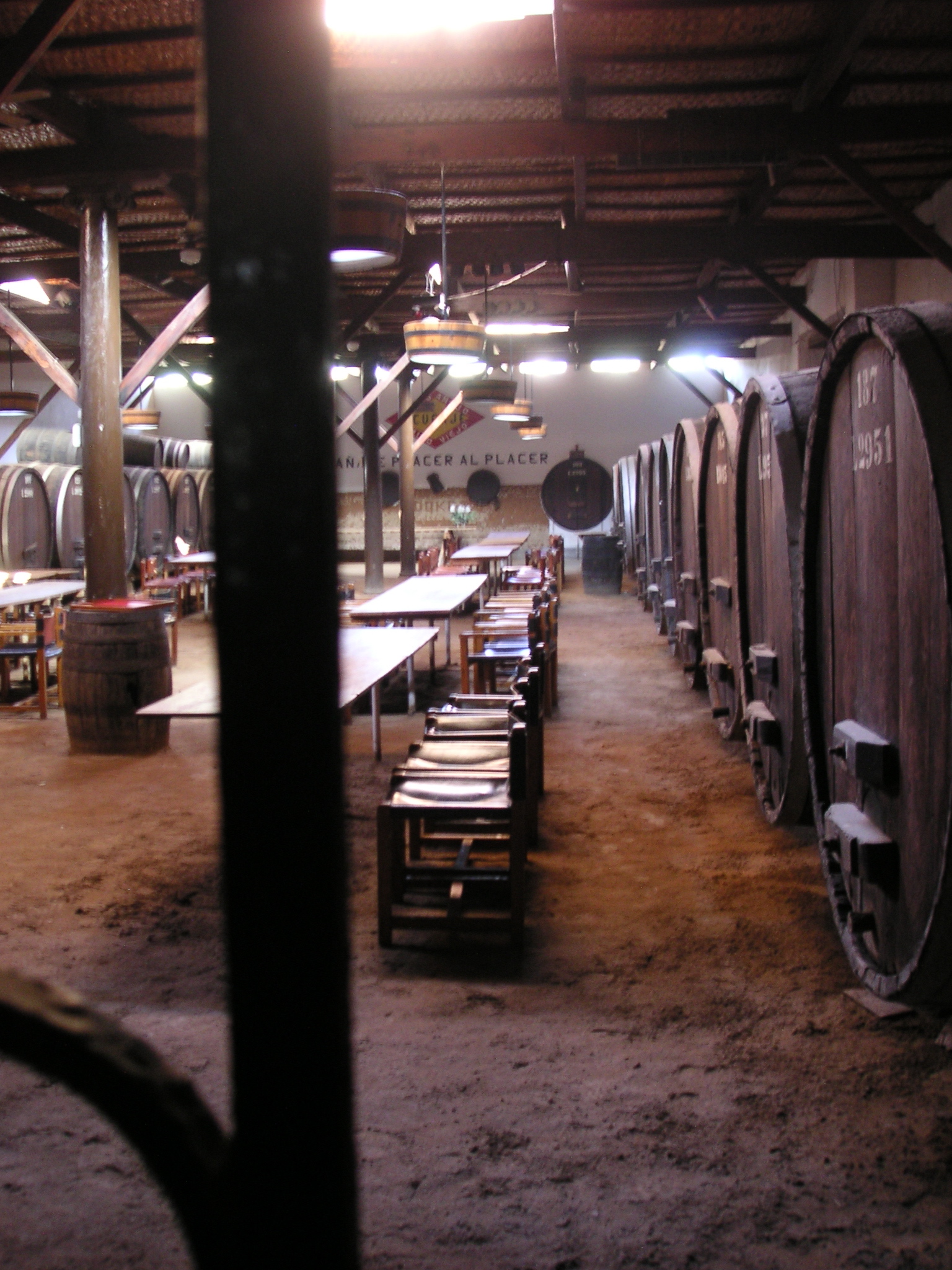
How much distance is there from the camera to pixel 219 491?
54cm

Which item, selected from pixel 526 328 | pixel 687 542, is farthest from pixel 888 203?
pixel 526 328

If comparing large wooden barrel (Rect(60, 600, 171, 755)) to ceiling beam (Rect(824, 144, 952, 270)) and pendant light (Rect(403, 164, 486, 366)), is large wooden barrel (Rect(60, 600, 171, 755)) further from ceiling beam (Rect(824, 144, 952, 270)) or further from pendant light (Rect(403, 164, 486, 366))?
ceiling beam (Rect(824, 144, 952, 270))

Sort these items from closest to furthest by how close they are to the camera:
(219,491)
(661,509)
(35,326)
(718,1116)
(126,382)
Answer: (219,491) → (718,1116) → (126,382) → (661,509) → (35,326)

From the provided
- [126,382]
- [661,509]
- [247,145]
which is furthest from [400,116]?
[247,145]

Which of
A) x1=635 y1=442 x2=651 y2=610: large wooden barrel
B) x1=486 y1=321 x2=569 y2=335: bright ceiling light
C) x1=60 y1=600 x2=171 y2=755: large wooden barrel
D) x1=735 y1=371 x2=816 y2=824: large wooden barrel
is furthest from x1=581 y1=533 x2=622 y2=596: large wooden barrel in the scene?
x1=735 y1=371 x2=816 y2=824: large wooden barrel

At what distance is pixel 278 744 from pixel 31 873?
3897 millimetres

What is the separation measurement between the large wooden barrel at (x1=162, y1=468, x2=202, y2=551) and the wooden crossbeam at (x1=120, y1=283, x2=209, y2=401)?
8.35 meters

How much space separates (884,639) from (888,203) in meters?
5.05

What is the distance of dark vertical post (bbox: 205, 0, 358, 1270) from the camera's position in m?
0.55

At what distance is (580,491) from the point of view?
22.7 meters

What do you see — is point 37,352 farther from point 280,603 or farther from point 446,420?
point 446,420

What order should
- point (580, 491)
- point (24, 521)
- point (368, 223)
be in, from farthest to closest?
point (580, 491), point (24, 521), point (368, 223)

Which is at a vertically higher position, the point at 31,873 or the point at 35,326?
the point at 35,326

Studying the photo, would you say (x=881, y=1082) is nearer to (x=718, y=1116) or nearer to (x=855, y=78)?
(x=718, y=1116)
